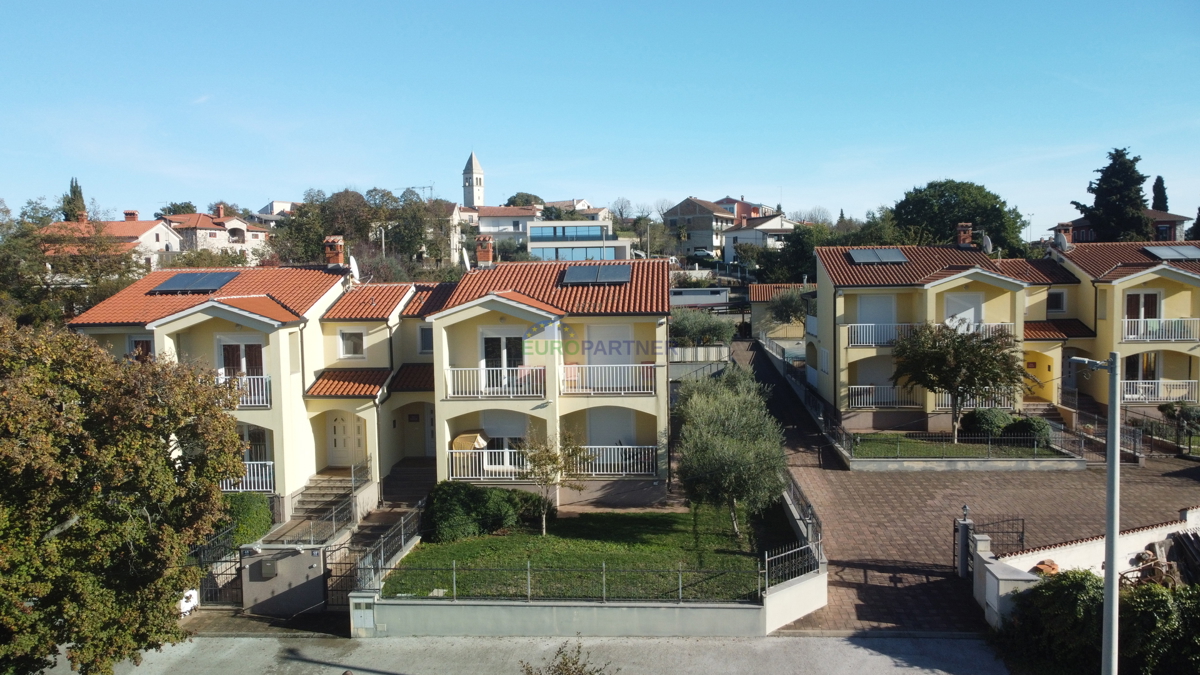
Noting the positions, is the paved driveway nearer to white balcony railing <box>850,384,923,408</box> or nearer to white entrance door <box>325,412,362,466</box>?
white balcony railing <box>850,384,923,408</box>

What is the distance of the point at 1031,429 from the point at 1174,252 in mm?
12479

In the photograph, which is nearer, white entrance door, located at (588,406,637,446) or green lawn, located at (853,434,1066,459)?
white entrance door, located at (588,406,637,446)

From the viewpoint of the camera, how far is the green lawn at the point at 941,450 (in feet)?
80.4

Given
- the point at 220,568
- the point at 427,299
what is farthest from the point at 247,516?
the point at 427,299

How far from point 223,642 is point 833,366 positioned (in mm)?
21694

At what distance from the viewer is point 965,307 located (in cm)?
2897

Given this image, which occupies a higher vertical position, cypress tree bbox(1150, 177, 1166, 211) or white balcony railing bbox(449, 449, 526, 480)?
cypress tree bbox(1150, 177, 1166, 211)

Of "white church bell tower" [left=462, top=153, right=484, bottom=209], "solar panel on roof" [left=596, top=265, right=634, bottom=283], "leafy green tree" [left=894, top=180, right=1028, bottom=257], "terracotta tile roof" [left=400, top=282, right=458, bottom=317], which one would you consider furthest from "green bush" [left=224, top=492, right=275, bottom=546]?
"white church bell tower" [left=462, top=153, right=484, bottom=209]

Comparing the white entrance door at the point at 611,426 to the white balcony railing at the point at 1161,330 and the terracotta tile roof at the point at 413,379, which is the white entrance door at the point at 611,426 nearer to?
the terracotta tile roof at the point at 413,379

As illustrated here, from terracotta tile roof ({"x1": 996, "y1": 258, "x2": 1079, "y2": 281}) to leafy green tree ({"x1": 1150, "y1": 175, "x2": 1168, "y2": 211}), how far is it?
4817 centimetres

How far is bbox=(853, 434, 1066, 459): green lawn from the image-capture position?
24500mm

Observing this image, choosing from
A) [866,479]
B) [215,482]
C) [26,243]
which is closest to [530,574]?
[215,482]

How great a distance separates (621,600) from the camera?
50.2 ft

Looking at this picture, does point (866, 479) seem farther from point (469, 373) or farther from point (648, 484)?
point (469, 373)
